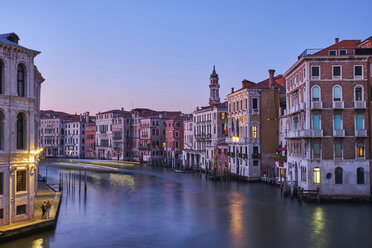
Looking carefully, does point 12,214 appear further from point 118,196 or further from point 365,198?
point 365,198

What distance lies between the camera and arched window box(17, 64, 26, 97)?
20203mm

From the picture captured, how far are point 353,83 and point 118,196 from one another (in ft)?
69.3

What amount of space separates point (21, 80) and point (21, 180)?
4943mm

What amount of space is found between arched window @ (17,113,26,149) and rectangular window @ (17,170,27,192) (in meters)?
1.26

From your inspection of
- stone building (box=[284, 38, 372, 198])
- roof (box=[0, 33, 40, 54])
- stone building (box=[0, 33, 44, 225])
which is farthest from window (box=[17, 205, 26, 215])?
stone building (box=[284, 38, 372, 198])

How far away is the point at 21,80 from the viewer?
20.3 m

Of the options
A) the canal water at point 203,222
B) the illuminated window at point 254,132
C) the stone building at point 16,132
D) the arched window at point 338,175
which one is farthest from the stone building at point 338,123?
the stone building at point 16,132

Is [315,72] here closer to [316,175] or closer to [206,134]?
[316,175]

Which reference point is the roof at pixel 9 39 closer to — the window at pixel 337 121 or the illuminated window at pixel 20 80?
the illuminated window at pixel 20 80

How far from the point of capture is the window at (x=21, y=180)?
1991cm

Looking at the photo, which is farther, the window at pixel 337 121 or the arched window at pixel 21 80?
the window at pixel 337 121

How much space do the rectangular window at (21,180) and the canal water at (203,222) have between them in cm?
252

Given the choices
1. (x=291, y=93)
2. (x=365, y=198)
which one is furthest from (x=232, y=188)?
(x=365, y=198)

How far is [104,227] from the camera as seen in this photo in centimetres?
2272
